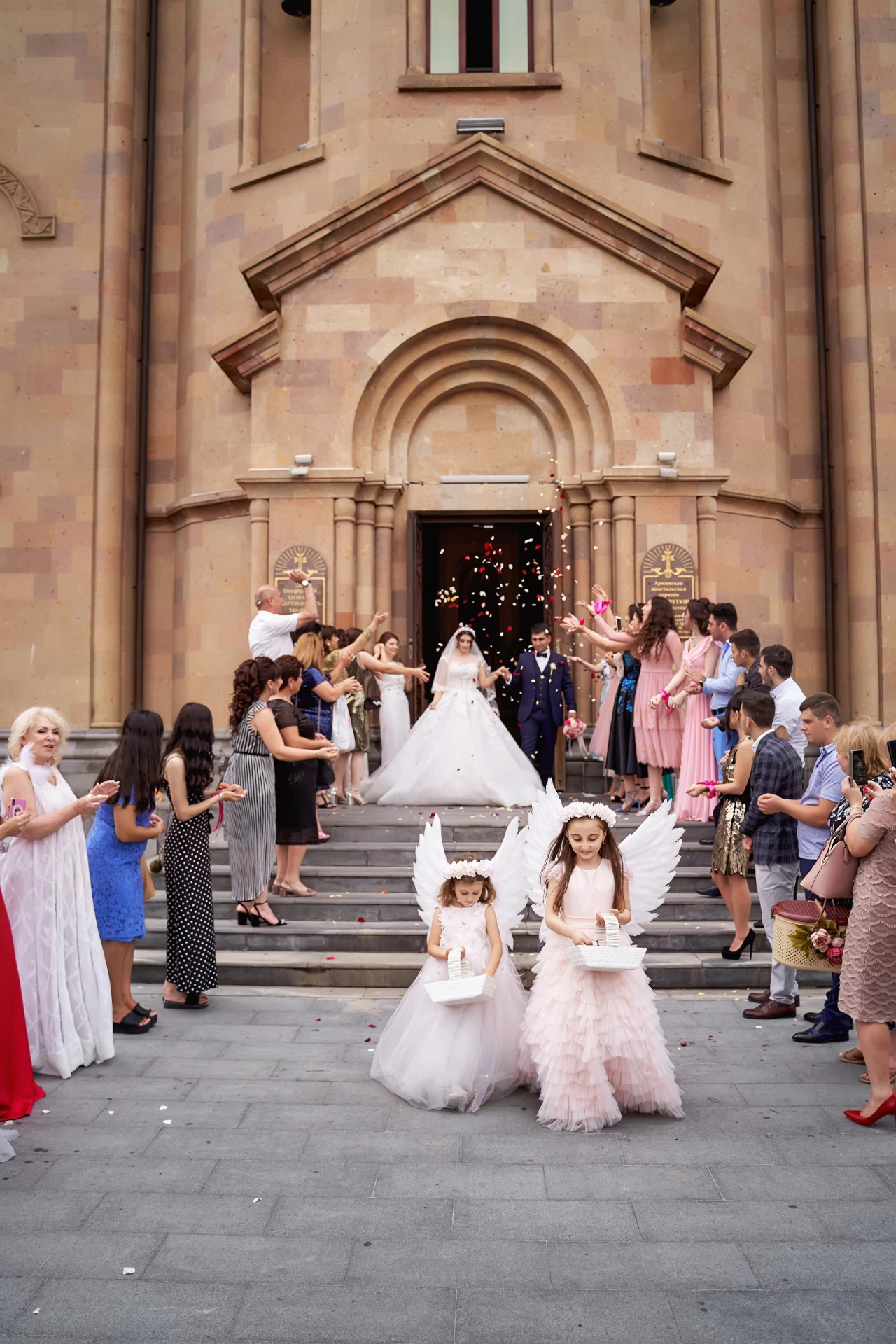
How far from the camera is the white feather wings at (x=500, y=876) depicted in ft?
19.1

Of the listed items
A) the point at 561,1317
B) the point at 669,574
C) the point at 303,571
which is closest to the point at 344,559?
the point at 303,571

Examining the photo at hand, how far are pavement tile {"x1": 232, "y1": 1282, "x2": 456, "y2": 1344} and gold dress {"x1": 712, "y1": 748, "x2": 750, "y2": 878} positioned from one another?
4.31m

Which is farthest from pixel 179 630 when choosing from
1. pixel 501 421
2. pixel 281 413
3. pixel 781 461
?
pixel 781 461

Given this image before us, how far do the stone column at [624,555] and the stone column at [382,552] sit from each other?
9.09 feet

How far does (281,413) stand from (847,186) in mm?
8306

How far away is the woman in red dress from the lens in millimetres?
4945

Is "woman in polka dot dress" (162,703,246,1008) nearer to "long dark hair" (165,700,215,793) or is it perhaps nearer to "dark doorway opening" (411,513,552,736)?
"long dark hair" (165,700,215,793)

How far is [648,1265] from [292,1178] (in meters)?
1.47

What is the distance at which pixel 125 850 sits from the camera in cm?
648

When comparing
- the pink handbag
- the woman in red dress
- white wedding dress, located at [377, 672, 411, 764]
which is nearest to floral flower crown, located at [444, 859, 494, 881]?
the pink handbag

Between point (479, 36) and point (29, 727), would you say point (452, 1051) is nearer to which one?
point (29, 727)

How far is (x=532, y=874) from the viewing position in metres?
5.77

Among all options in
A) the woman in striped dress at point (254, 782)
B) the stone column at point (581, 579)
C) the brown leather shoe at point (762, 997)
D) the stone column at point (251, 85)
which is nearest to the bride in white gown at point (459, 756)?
the stone column at point (581, 579)

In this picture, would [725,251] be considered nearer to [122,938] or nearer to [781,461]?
[781,461]
